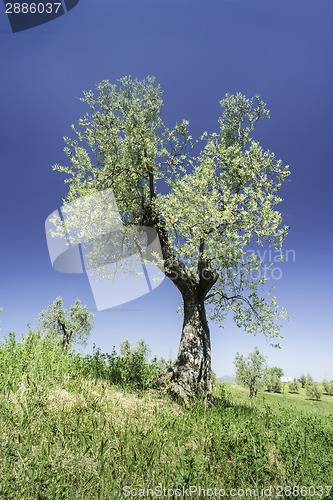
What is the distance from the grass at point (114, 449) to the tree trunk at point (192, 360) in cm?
316

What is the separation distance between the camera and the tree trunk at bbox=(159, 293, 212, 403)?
1014 centimetres

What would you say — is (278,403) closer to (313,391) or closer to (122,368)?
→ (122,368)

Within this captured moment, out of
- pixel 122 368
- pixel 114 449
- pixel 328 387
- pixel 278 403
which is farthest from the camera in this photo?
pixel 328 387

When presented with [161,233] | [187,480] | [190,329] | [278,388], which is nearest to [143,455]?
[187,480]

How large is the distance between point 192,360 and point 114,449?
7.23 m

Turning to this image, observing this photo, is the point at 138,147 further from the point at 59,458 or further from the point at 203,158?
the point at 59,458

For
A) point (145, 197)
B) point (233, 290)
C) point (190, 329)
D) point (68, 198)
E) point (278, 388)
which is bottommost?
point (278, 388)

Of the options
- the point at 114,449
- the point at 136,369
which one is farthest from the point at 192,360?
the point at 114,449

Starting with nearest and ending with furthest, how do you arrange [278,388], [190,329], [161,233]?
[190,329] → [161,233] → [278,388]

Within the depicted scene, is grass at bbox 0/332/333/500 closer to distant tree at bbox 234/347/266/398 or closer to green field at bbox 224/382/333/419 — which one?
green field at bbox 224/382/333/419

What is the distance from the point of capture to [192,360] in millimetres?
10953

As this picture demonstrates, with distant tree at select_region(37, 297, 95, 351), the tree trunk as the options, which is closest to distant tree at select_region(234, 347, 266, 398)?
distant tree at select_region(37, 297, 95, 351)

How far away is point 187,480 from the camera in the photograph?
3.50m

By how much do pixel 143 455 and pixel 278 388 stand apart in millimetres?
101901
